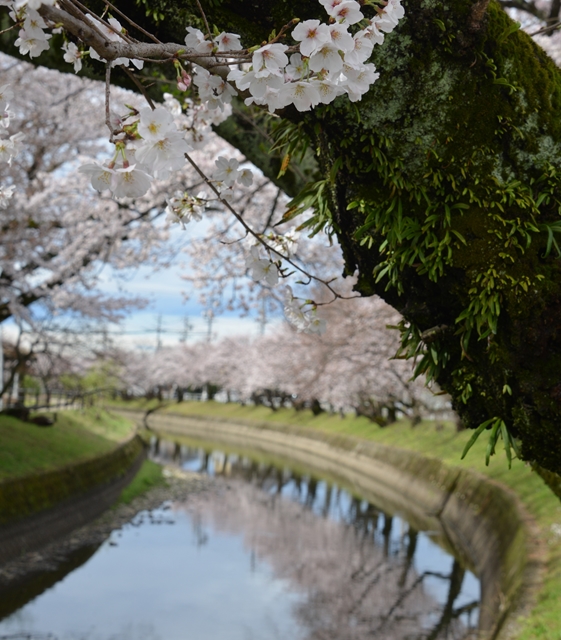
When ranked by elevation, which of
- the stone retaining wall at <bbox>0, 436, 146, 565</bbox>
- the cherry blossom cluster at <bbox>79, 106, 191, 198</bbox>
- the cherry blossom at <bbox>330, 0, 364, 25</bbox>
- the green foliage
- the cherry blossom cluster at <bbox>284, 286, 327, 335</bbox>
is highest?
the cherry blossom at <bbox>330, 0, 364, 25</bbox>

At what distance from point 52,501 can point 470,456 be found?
9713 millimetres

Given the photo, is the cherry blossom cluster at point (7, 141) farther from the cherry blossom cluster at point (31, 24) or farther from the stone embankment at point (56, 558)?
the stone embankment at point (56, 558)

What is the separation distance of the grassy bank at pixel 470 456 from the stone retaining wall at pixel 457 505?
19 centimetres

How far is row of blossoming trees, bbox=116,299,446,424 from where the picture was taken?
57.8 feet

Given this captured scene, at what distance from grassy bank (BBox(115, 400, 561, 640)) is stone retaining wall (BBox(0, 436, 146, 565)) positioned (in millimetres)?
7936

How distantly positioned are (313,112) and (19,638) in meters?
7.97

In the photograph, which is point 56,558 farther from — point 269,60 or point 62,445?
point 269,60

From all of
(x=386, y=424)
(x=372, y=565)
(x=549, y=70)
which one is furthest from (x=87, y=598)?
(x=386, y=424)

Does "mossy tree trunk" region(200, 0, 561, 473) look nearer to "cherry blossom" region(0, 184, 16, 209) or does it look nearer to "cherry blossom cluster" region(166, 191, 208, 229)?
"cherry blossom cluster" region(166, 191, 208, 229)

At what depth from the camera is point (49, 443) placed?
46.7 ft

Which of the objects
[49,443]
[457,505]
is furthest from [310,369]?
[49,443]

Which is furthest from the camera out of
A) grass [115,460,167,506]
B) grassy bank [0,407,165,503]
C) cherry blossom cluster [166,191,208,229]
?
grass [115,460,167,506]

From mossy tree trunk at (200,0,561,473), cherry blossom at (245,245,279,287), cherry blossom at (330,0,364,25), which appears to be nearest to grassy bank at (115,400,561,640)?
mossy tree trunk at (200,0,561,473)

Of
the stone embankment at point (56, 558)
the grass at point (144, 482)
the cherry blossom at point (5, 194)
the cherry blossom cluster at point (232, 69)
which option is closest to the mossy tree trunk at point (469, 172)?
the cherry blossom cluster at point (232, 69)
